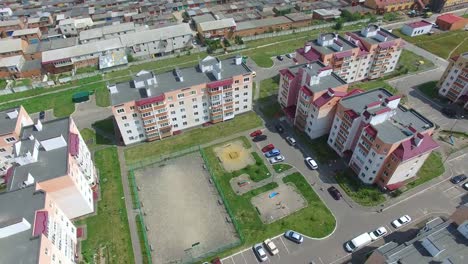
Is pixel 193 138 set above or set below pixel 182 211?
above

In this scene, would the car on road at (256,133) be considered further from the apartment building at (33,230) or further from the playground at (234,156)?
the apartment building at (33,230)

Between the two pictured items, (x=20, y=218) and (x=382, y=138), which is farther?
(x=382, y=138)

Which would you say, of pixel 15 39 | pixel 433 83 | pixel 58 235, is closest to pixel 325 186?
pixel 58 235

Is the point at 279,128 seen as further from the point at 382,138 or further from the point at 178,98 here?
the point at 178,98

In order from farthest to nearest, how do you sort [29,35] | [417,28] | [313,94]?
[29,35]
[417,28]
[313,94]

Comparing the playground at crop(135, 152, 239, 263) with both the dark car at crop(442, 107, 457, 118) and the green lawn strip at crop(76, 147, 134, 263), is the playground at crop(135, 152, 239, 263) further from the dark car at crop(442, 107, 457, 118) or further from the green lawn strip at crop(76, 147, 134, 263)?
the dark car at crop(442, 107, 457, 118)

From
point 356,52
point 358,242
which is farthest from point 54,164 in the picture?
point 356,52
